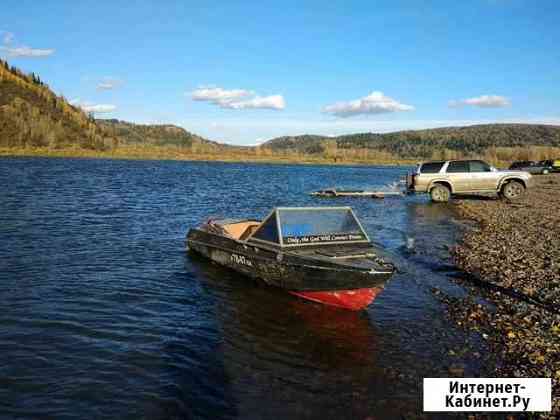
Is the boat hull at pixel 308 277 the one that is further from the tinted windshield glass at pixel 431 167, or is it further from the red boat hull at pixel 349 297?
the tinted windshield glass at pixel 431 167

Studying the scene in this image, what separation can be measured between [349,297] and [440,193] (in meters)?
21.6

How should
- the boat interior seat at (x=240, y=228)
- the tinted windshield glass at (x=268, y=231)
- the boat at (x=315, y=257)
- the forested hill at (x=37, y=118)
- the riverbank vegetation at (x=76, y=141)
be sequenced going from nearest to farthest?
the boat at (x=315, y=257), the tinted windshield glass at (x=268, y=231), the boat interior seat at (x=240, y=228), the riverbank vegetation at (x=76, y=141), the forested hill at (x=37, y=118)

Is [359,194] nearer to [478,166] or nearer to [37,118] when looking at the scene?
[478,166]

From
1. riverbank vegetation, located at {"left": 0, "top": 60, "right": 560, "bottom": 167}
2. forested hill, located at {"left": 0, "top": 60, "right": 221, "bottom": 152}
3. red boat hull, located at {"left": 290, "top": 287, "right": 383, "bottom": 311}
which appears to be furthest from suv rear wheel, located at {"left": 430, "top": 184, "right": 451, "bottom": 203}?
forested hill, located at {"left": 0, "top": 60, "right": 221, "bottom": 152}

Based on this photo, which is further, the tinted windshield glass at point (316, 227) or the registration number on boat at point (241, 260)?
the registration number on boat at point (241, 260)

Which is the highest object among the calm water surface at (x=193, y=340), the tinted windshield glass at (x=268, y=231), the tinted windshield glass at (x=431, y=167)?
the tinted windshield glass at (x=431, y=167)

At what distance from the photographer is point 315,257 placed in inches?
408

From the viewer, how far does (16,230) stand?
59.8 ft

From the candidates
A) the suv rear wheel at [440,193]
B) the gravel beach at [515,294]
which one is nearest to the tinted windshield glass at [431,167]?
the suv rear wheel at [440,193]

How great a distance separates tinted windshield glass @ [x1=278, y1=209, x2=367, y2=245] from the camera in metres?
11.4

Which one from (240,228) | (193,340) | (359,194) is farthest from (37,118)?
(193,340)

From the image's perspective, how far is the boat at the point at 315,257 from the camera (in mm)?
9930

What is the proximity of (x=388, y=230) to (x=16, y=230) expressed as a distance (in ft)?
52.0

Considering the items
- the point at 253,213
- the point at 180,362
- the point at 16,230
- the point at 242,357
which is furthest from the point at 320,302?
the point at 253,213
